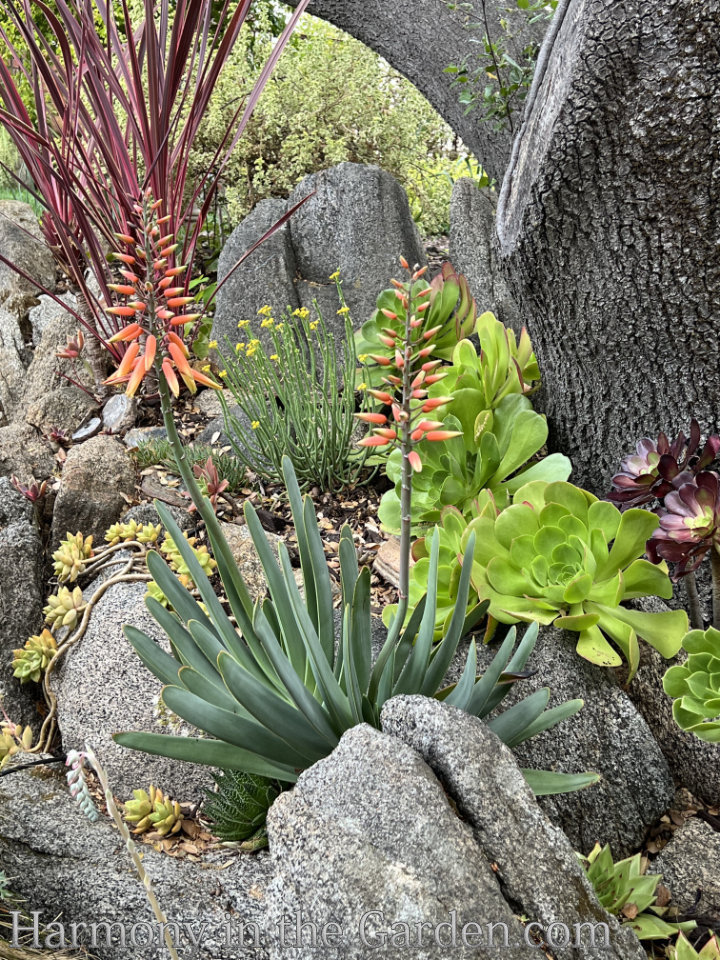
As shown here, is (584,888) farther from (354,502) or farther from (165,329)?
(354,502)

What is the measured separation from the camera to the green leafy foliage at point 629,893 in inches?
60.8

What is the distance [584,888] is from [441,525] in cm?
104

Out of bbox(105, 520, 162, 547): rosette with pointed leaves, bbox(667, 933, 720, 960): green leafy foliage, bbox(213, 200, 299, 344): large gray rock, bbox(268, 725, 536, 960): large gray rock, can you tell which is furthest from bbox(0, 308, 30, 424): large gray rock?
bbox(667, 933, 720, 960): green leafy foliage

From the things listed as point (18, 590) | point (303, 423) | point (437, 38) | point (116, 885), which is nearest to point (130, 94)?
point (303, 423)

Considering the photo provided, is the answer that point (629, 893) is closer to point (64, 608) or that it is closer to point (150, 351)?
point (150, 351)

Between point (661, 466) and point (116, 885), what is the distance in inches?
61.0

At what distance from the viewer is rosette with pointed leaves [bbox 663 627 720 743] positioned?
5.27ft

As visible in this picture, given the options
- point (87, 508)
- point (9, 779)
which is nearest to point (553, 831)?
point (9, 779)

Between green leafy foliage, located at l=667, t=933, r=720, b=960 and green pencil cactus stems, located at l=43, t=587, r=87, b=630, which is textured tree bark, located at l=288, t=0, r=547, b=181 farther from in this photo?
green leafy foliage, located at l=667, t=933, r=720, b=960

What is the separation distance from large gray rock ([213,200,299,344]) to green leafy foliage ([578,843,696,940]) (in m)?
2.84

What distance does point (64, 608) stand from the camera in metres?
2.41

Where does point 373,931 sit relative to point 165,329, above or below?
below

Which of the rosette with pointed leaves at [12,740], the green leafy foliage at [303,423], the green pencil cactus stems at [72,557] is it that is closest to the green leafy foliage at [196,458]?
the green leafy foliage at [303,423]

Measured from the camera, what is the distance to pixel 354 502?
2787 millimetres
